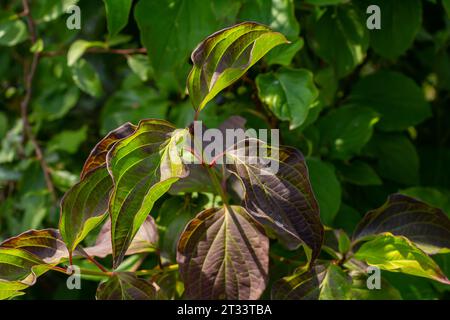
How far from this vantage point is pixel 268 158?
78cm

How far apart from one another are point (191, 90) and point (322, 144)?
1.42 feet

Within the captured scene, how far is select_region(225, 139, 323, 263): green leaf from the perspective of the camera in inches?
29.6

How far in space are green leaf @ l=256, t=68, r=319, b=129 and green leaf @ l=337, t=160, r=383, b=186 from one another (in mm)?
217

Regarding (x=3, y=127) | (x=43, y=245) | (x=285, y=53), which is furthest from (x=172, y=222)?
(x=3, y=127)

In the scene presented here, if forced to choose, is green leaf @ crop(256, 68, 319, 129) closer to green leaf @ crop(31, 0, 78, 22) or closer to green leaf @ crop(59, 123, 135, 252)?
green leaf @ crop(59, 123, 135, 252)

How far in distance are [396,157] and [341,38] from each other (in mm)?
271

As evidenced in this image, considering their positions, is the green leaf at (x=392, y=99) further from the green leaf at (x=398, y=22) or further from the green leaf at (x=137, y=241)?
the green leaf at (x=137, y=241)

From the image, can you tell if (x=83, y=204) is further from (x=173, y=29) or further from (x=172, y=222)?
(x=173, y=29)

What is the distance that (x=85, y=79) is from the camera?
50.8 inches

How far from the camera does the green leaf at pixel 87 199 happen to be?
0.77 meters

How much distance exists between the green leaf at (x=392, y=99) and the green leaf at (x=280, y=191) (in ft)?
1.53

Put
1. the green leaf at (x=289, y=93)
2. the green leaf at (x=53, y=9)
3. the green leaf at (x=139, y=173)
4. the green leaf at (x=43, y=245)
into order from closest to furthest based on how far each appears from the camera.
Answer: the green leaf at (x=139, y=173) → the green leaf at (x=43, y=245) → the green leaf at (x=289, y=93) → the green leaf at (x=53, y=9)

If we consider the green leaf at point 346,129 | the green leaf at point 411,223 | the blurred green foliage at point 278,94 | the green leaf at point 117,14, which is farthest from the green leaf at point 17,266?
the green leaf at point 346,129
